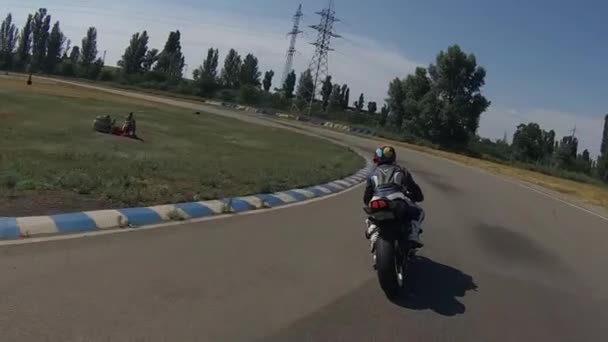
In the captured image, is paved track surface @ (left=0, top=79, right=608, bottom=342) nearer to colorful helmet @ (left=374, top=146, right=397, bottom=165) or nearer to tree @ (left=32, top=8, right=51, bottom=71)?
colorful helmet @ (left=374, top=146, right=397, bottom=165)

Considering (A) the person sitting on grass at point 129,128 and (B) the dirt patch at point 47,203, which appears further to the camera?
(A) the person sitting on grass at point 129,128

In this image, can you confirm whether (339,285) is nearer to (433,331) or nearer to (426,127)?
(433,331)

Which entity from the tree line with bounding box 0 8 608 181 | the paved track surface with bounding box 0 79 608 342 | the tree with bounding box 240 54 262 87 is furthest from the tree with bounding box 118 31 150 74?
the paved track surface with bounding box 0 79 608 342

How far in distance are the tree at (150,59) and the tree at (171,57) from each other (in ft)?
3.24

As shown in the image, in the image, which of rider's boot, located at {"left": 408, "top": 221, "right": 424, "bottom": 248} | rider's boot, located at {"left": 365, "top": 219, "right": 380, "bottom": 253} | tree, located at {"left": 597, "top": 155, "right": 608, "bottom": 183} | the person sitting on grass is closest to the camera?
rider's boot, located at {"left": 365, "top": 219, "right": 380, "bottom": 253}

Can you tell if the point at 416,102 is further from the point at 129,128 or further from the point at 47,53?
the point at 47,53

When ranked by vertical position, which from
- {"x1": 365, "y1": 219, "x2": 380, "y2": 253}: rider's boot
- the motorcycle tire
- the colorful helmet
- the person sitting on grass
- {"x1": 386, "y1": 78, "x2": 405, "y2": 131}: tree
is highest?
{"x1": 386, "y1": 78, "x2": 405, "y2": 131}: tree

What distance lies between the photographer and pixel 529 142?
76312mm

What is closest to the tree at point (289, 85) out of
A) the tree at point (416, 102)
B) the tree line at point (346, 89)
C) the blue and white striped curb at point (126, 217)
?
the tree line at point (346, 89)

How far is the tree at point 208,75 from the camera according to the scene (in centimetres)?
10150

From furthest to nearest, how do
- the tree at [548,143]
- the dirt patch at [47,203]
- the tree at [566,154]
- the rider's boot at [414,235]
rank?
1. the tree at [548,143]
2. the tree at [566,154]
3. the dirt patch at [47,203]
4. the rider's boot at [414,235]

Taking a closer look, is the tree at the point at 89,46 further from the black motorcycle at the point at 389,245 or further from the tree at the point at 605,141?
the black motorcycle at the point at 389,245

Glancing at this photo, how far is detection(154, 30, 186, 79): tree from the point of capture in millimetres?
125812

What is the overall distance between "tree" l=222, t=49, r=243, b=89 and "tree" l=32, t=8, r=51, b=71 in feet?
121
